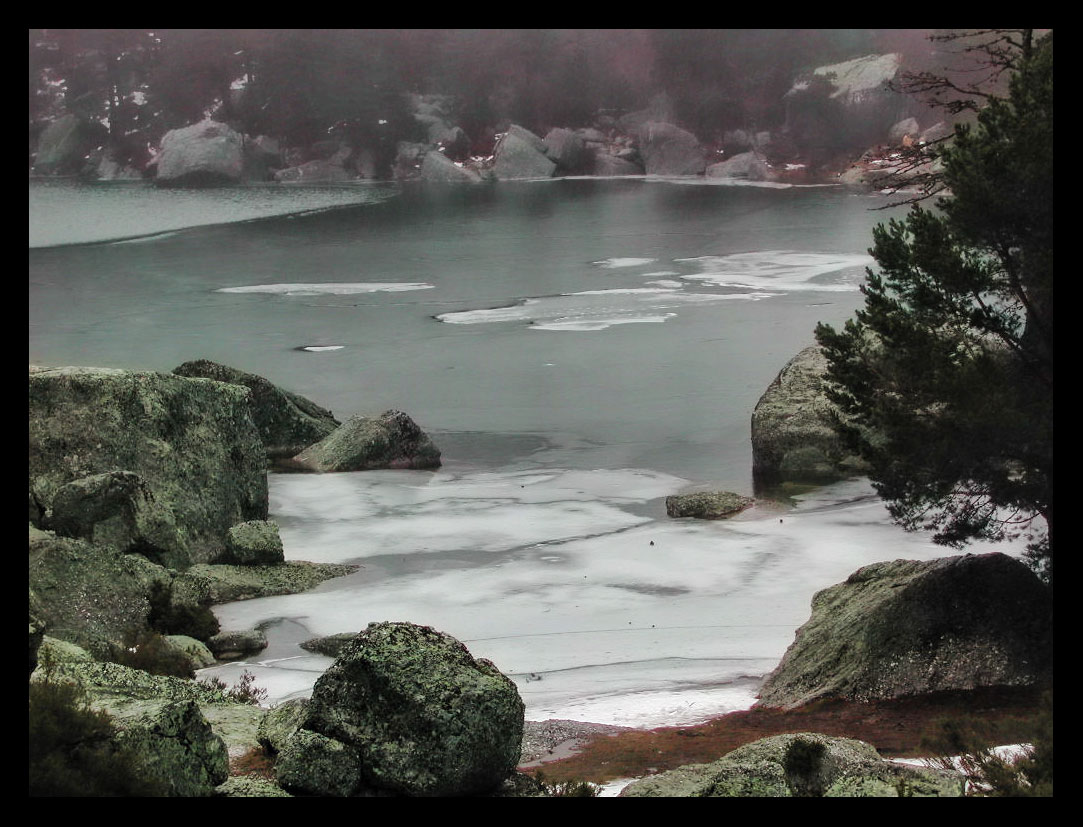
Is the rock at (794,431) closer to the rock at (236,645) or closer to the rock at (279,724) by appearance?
the rock at (236,645)

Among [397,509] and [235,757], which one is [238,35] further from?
[235,757]

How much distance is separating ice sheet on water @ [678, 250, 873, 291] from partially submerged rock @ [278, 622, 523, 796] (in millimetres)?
32851

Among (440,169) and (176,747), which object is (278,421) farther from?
(440,169)

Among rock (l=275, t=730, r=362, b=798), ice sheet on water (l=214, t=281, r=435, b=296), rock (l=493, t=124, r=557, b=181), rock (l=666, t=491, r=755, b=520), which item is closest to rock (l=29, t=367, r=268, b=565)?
rock (l=666, t=491, r=755, b=520)

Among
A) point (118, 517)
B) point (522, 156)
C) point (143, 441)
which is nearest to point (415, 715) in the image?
point (118, 517)

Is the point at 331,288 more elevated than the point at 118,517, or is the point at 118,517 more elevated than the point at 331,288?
the point at 331,288

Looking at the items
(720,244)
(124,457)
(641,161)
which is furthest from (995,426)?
(641,161)

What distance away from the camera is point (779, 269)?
42.6 m

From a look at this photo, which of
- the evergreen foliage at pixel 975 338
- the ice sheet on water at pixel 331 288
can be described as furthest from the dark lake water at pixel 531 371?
the evergreen foliage at pixel 975 338

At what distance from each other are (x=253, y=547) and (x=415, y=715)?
879 cm

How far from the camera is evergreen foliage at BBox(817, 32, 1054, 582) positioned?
36.2 ft

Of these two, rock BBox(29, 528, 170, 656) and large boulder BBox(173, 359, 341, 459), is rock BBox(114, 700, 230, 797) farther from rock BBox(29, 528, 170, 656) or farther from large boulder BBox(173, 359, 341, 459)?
large boulder BBox(173, 359, 341, 459)

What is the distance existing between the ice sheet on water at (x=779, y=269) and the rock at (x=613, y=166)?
832 cm

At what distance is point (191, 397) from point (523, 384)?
13.4 metres
